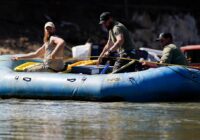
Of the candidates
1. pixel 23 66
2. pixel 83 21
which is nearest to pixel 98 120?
pixel 23 66

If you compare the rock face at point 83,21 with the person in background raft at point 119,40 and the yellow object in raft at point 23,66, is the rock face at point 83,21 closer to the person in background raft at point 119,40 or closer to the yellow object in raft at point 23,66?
the yellow object in raft at point 23,66

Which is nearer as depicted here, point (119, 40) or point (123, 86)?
point (123, 86)

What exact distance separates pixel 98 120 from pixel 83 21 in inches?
772

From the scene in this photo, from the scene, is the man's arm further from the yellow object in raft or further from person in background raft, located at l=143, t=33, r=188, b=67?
the yellow object in raft

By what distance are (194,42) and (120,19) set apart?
294cm

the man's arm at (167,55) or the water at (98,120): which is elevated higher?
the man's arm at (167,55)

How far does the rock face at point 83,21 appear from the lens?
94.6 feet

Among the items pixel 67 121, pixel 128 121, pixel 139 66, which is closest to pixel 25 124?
pixel 67 121

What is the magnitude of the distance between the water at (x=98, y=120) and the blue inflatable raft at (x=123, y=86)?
26 cm

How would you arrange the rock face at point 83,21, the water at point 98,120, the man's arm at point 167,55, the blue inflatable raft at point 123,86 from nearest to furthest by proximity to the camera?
the water at point 98,120 < the blue inflatable raft at point 123,86 < the man's arm at point 167,55 < the rock face at point 83,21

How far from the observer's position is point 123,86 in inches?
558

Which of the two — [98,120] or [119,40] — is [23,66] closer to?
[119,40]

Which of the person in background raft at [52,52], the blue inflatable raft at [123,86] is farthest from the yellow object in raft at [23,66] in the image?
the blue inflatable raft at [123,86]

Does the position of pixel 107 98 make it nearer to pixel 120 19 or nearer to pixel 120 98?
pixel 120 98
